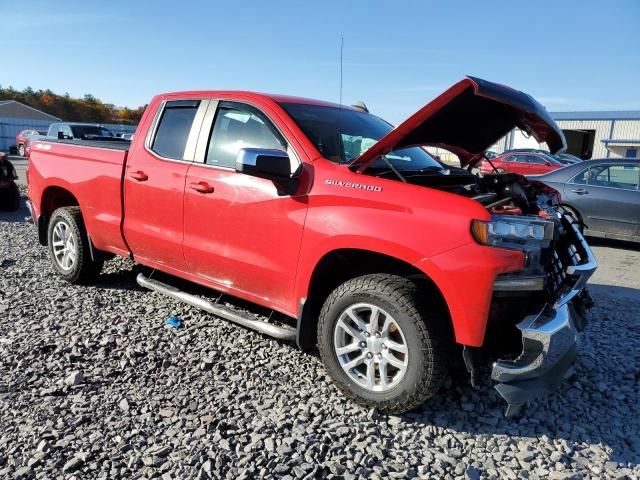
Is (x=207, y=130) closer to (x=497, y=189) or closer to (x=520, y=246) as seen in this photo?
(x=497, y=189)

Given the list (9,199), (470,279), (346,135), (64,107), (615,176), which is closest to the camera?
(470,279)

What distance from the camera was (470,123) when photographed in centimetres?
380

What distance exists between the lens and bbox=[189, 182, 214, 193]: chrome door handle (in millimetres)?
3859

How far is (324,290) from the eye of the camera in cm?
355

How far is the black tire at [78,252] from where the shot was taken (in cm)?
519

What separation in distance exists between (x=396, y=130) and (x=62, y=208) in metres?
3.92

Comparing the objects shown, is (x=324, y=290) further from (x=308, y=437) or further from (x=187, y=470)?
(x=187, y=470)

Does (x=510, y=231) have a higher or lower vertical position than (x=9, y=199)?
higher

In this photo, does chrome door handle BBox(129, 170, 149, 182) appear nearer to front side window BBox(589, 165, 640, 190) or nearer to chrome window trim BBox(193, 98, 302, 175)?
chrome window trim BBox(193, 98, 302, 175)

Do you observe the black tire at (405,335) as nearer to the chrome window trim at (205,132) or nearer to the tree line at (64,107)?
the chrome window trim at (205,132)

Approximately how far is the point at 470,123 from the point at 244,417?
255cm

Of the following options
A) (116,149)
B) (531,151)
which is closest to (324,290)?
(116,149)

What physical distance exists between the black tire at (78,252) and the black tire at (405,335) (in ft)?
10.2

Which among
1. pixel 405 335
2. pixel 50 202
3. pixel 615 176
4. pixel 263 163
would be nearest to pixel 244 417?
pixel 405 335
